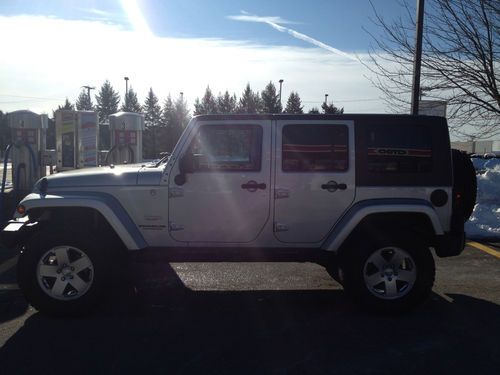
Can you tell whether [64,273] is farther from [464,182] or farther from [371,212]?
[464,182]

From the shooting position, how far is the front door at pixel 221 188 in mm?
5113

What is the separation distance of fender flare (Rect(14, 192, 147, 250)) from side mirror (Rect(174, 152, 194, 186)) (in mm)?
633

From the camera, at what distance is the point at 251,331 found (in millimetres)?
4637

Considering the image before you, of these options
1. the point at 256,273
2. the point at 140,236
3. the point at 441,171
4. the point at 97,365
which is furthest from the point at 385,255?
the point at 97,365

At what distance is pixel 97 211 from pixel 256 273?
245 centimetres

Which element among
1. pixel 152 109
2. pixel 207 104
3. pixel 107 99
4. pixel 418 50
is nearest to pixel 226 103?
pixel 207 104

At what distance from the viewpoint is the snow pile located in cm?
912

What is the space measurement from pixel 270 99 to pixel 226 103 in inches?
281

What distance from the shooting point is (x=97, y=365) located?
3898 millimetres

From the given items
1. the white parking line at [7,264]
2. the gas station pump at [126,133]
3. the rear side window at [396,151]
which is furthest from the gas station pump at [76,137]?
the rear side window at [396,151]

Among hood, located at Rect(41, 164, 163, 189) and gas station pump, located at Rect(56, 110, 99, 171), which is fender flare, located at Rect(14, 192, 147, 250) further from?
gas station pump, located at Rect(56, 110, 99, 171)

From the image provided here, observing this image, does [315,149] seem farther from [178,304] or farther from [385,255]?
[178,304]

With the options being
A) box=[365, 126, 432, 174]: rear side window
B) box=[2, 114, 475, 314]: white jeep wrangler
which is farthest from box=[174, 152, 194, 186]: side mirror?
box=[365, 126, 432, 174]: rear side window

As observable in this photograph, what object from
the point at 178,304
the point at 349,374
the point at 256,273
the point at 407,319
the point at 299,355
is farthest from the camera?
the point at 256,273
